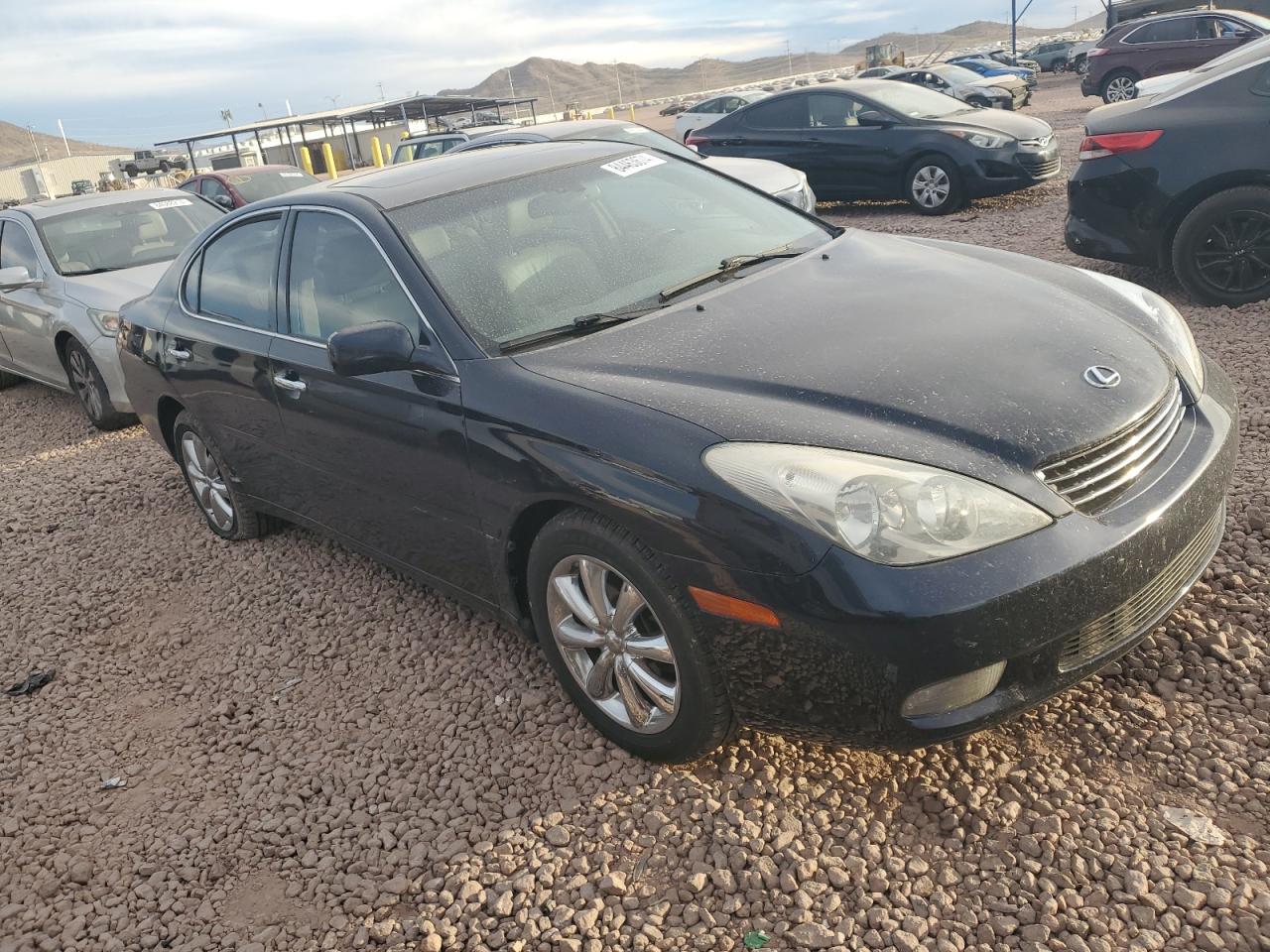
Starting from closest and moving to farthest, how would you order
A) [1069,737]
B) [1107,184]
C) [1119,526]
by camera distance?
[1119,526], [1069,737], [1107,184]

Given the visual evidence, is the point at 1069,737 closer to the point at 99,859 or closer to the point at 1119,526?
the point at 1119,526

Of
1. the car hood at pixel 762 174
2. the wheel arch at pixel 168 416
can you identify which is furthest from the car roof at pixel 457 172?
the car hood at pixel 762 174

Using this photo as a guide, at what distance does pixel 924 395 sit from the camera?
98.0 inches

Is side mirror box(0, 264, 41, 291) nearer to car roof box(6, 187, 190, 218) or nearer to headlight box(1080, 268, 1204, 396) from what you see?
car roof box(6, 187, 190, 218)

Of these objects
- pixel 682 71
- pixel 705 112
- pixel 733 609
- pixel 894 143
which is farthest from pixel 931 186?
pixel 682 71

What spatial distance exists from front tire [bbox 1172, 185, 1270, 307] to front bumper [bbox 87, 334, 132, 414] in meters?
6.90

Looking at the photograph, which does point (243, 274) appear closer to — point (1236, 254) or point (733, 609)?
point (733, 609)

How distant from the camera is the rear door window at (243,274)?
153 inches

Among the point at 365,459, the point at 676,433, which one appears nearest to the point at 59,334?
the point at 365,459

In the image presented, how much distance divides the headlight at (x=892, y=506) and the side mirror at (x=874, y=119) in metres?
9.37

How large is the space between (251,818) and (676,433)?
179 centimetres

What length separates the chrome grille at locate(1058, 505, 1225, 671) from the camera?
7.73 ft

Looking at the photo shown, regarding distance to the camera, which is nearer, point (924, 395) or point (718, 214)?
point (924, 395)

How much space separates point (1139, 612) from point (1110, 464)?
39 cm
